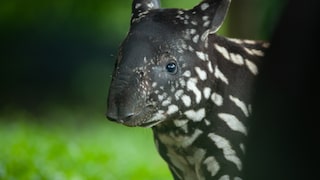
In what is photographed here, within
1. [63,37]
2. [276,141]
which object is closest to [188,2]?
[63,37]

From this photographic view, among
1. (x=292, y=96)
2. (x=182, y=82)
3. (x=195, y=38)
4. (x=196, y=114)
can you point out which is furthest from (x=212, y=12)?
(x=292, y=96)

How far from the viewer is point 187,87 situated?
16.6ft

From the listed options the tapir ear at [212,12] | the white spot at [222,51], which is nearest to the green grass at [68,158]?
the white spot at [222,51]

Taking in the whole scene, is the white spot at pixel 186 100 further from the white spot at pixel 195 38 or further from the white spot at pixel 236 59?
the white spot at pixel 236 59

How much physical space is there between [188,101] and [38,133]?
5.12 m

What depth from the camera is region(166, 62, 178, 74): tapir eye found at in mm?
5008

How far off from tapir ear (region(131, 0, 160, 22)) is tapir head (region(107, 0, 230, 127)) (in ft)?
0.04

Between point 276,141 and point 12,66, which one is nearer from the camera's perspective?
point 276,141

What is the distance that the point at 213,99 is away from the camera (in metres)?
5.25

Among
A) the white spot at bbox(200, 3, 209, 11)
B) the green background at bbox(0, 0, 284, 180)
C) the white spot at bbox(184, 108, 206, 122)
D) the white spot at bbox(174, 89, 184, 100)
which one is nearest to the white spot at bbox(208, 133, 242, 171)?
the white spot at bbox(184, 108, 206, 122)

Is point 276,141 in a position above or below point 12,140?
above

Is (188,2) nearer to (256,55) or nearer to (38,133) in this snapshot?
(38,133)

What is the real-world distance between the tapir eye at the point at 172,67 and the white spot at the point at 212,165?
1.77 feet

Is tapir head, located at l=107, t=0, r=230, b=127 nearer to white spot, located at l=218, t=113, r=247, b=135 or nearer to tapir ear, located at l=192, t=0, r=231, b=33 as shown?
tapir ear, located at l=192, t=0, r=231, b=33
